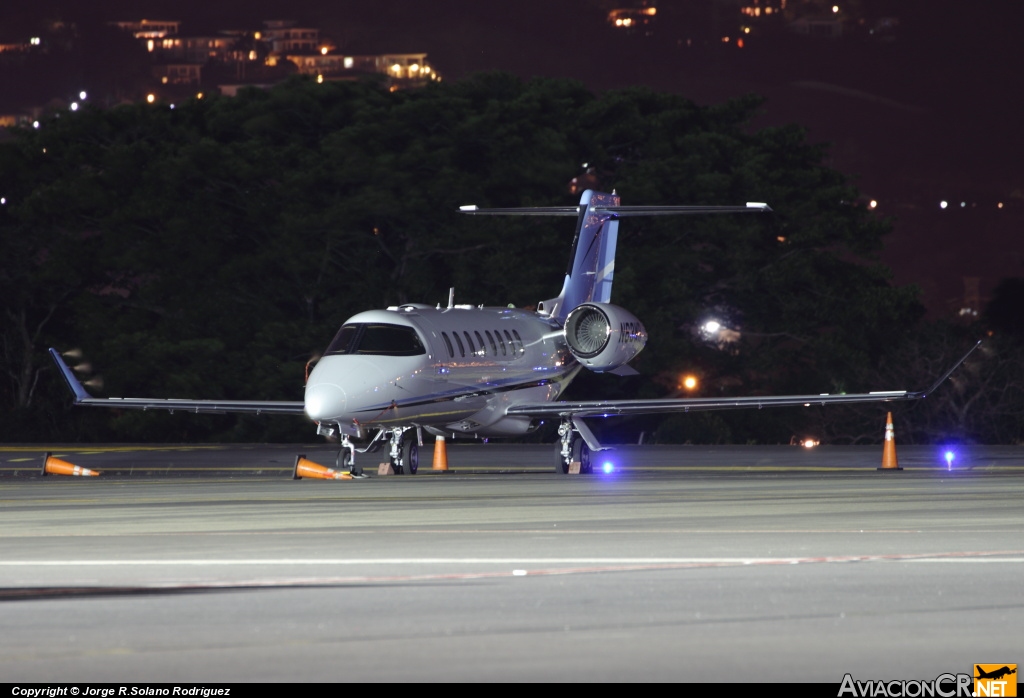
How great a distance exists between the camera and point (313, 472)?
79.4ft

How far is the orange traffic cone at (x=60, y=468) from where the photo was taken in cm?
2542

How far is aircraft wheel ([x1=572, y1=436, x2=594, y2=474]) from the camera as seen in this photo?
27.1 metres

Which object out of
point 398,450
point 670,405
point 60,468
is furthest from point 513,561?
point 670,405

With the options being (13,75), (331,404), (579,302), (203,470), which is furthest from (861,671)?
(13,75)

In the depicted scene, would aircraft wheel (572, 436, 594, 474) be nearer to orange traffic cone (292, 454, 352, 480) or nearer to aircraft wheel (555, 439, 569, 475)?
aircraft wheel (555, 439, 569, 475)

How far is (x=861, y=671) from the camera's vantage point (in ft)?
23.5

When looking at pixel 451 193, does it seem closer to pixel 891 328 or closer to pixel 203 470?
pixel 891 328

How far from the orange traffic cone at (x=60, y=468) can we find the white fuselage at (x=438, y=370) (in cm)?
365

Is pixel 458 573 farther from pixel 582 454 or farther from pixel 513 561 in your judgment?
pixel 582 454

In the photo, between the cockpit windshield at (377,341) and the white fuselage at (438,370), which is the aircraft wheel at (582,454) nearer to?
the white fuselage at (438,370)

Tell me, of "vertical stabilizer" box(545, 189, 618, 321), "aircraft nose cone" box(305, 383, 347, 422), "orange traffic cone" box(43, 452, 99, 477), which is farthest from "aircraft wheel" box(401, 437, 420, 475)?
"vertical stabilizer" box(545, 189, 618, 321)

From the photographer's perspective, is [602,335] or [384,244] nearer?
[602,335]

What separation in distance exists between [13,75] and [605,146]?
159m

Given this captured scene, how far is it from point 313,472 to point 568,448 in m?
4.51
